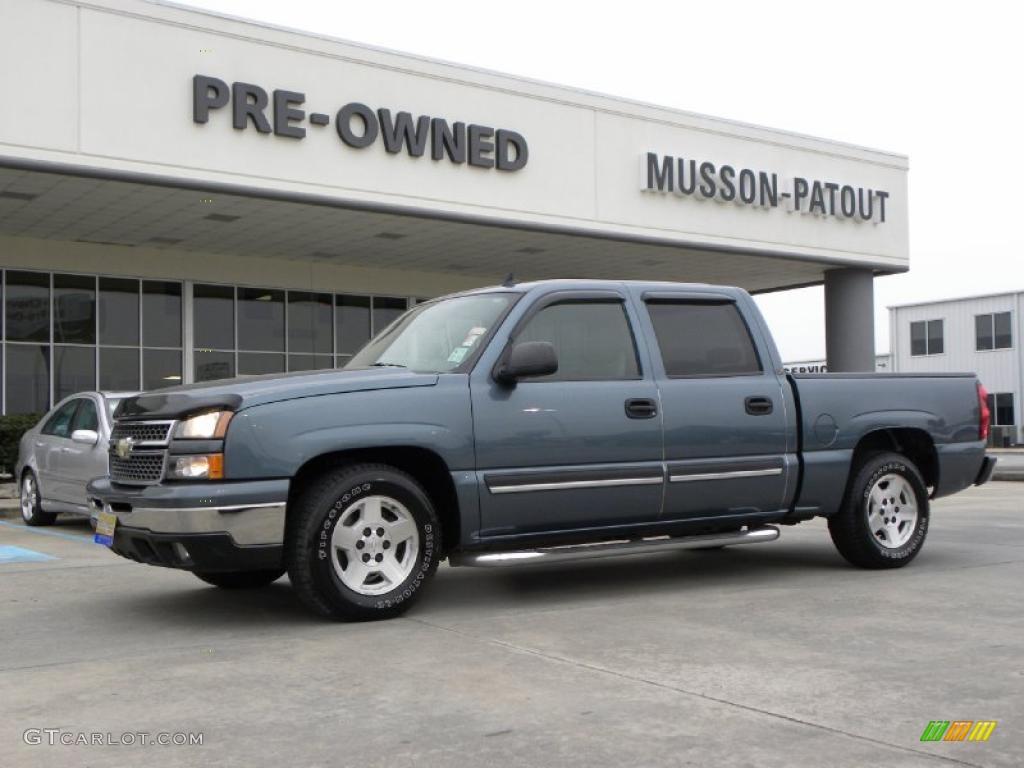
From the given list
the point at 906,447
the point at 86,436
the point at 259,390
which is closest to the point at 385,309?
the point at 86,436

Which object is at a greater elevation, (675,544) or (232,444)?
(232,444)

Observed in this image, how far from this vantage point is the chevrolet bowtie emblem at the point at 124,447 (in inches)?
251

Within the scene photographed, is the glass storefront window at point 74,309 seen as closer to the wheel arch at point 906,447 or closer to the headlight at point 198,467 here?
the headlight at point 198,467

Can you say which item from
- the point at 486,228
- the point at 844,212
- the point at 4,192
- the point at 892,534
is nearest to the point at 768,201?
the point at 844,212

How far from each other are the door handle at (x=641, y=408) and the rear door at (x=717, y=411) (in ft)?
0.36

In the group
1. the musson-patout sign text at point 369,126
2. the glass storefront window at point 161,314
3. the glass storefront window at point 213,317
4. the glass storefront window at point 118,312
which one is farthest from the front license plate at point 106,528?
the glass storefront window at point 213,317

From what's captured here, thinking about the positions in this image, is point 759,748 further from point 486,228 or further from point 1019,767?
point 486,228

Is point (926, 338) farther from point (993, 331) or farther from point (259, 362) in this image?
point (259, 362)

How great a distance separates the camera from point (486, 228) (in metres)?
22.8

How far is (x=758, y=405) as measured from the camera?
7.38 meters

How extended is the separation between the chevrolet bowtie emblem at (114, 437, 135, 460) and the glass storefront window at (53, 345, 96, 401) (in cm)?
1704

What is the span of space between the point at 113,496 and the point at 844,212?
24.1 m

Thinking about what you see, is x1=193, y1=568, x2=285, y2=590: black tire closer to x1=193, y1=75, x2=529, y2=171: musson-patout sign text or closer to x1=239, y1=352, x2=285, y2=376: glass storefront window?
x1=193, y1=75, x2=529, y2=171: musson-patout sign text

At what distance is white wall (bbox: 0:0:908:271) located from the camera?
17250mm
